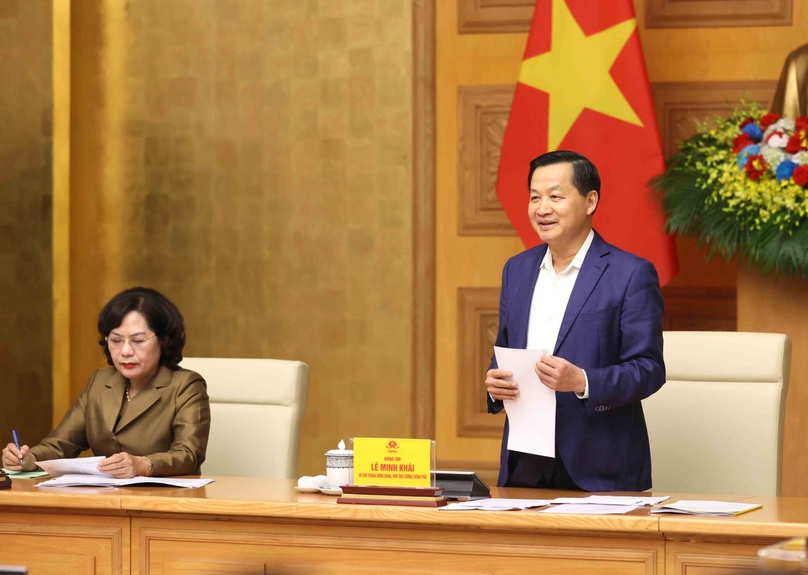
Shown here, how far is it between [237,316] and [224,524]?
2.79 metres

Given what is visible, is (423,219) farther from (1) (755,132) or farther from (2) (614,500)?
(2) (614,500)

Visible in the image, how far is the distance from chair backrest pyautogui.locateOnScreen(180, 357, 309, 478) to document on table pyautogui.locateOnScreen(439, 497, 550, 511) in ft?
2.97

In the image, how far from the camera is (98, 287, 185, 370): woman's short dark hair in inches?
117

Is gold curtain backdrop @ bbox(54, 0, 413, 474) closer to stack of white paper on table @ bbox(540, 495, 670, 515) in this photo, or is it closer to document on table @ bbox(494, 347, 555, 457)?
document on table @ bbox(494, 347, 555, 457)

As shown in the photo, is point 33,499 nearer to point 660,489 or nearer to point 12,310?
point 660,489

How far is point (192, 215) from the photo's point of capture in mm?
5113

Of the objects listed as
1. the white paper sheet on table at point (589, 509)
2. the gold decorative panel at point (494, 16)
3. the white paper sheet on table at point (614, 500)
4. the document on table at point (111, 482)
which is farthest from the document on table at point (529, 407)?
the gold decorative panel at point (494, 16)

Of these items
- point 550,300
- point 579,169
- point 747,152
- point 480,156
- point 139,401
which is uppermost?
point 480,156

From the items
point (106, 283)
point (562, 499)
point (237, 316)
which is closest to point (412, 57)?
point (237, 316)

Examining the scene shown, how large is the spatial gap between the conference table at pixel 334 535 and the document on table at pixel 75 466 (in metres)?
0.09

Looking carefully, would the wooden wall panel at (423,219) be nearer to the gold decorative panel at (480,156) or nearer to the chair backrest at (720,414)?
the gold decorative panel at (480,156)

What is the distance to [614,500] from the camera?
232 cm

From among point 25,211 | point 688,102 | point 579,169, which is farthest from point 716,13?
point 25,211

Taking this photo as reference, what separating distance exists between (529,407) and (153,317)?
1.08 meters
